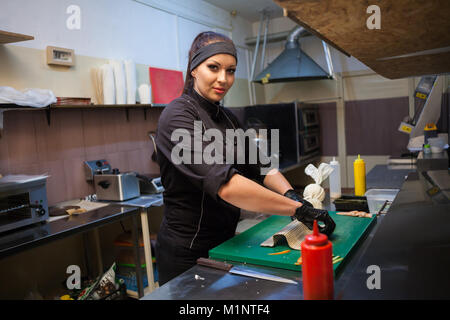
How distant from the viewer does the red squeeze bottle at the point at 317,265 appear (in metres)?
0.77

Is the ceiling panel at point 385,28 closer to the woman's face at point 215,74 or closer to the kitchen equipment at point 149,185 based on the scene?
the woman's face at point 215,74

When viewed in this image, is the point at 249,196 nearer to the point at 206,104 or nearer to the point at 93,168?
the point at 206,104

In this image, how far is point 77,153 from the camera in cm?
304

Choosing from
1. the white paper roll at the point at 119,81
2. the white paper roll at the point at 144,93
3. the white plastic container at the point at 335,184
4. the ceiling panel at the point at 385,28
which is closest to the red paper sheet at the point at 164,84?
the white paper roll at the point at 144,93

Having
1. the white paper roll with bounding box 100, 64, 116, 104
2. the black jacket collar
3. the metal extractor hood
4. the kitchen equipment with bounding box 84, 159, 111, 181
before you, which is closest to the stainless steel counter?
the black jacket collar

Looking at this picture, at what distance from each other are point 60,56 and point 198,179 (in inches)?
83.8

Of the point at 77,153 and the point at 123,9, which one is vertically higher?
the point at 123,9

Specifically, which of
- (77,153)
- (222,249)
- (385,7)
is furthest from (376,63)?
(77,153)

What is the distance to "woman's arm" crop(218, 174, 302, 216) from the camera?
123cm

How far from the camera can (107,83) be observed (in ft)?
10.0

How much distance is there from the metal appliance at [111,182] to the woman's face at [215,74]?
1.63 m
